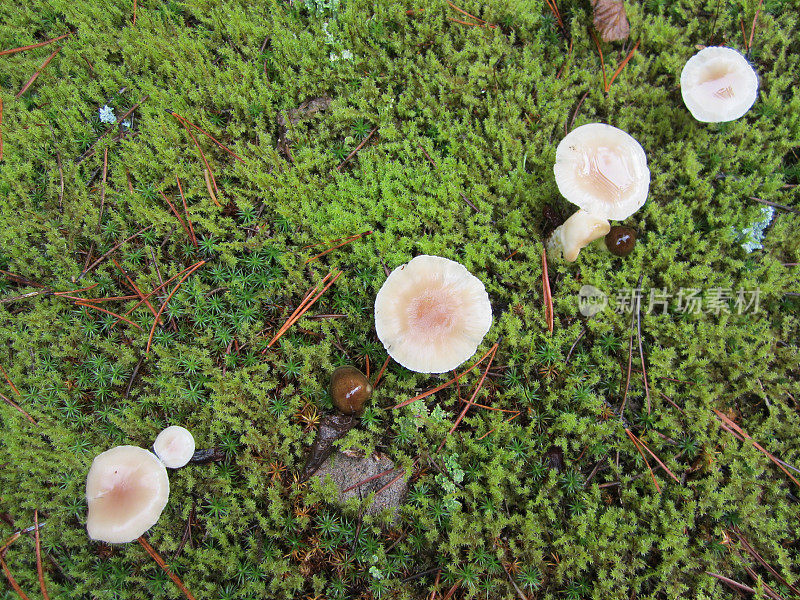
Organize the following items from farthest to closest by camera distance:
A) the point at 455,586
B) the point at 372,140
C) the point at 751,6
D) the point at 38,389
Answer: the point at 751,6 → the point at 372,140 → the point at 38,389 → the point at 455,586

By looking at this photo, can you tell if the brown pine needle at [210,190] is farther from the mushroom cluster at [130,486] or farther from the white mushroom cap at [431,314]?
the mushroom cluster at [130,486]

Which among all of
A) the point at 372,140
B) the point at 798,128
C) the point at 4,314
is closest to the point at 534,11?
the point at 372,140

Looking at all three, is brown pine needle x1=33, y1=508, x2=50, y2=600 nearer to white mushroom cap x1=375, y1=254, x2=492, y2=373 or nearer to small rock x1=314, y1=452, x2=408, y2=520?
small rock x1=314, y1=452, x2=408, y2=520

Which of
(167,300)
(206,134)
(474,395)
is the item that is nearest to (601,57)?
(474,395)

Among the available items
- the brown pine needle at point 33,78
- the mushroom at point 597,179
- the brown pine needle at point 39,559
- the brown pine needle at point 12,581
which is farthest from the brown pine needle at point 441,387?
the brown pine needle at point 33,78

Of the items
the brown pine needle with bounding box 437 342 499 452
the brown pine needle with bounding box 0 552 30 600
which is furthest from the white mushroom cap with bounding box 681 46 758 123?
the brown pine needle with bounding box 0 552 30 600

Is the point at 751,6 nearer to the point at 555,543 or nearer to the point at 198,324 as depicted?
the point at 555,543
